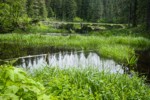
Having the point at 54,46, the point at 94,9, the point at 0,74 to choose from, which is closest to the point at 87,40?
the point at 54,46

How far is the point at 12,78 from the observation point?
3.04m

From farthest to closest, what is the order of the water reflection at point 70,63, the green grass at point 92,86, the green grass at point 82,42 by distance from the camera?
→ the green grass at point 82,42 → the water reflection at point 70,63 → the green grass at point 92,86

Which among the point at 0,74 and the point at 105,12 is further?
the point at 105,12

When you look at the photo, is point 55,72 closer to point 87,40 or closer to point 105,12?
point 87,40

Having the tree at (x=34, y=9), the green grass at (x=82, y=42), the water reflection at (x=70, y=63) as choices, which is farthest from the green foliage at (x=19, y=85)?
the tree at (x=34, y=9)

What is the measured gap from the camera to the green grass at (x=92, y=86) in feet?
19.4

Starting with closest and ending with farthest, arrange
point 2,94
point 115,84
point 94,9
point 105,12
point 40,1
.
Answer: point 2,94
point 115,84
point 40,1
point 94,9
point 105,12

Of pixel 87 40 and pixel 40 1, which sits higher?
pixel 40 1

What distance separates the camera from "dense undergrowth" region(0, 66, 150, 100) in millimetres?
3129

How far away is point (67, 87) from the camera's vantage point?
5840 mm

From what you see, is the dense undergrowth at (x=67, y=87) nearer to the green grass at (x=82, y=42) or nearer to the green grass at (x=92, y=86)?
the green grass at (x=92, y=86)

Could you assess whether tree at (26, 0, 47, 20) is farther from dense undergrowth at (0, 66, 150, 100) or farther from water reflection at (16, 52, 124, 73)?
dense undergrowth at (0, 66, 150, 100)

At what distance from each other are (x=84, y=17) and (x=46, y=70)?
81.0 m

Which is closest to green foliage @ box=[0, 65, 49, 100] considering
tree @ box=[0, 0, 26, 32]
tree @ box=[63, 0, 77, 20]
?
tree @ box=[0, 0, 26, 32]
